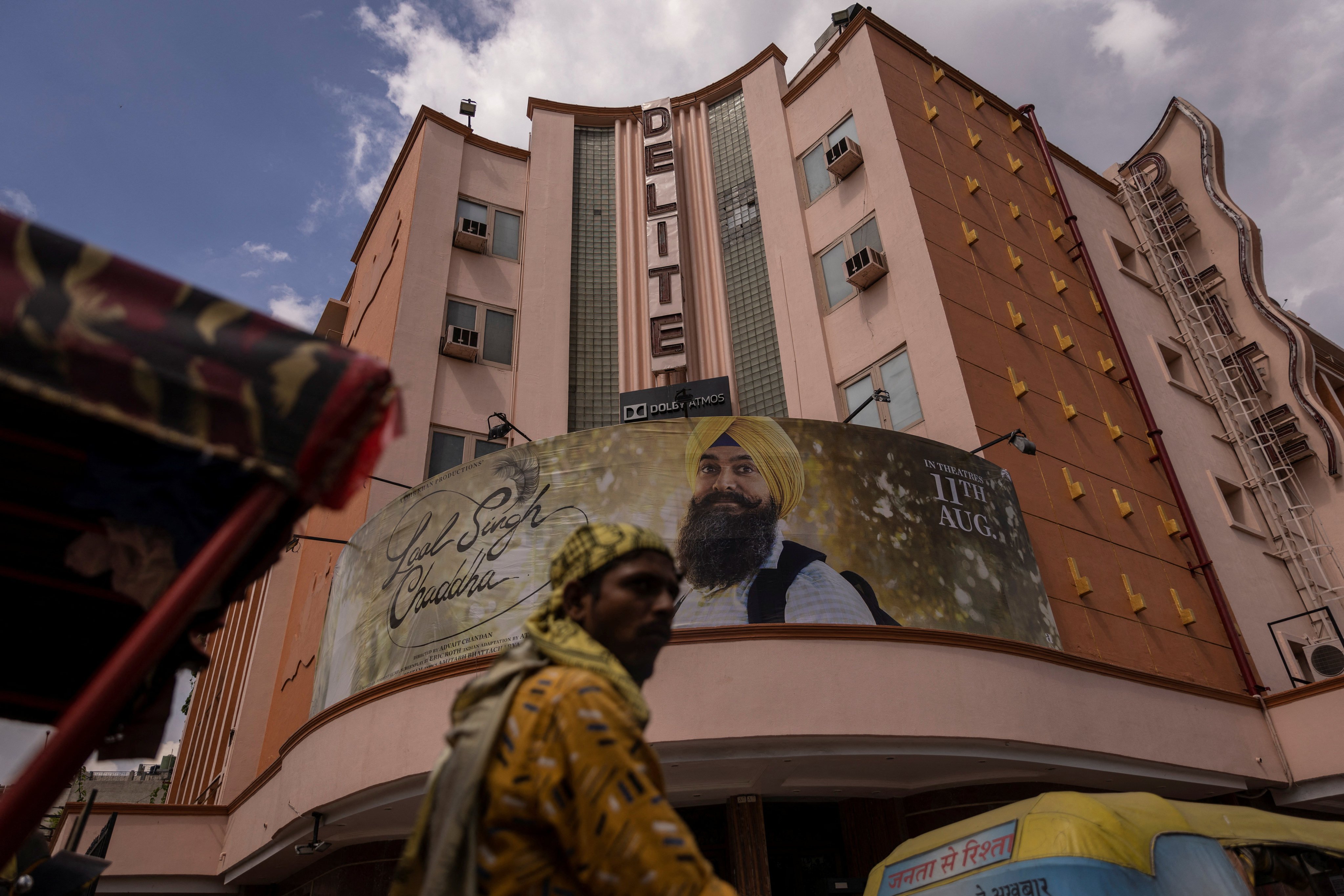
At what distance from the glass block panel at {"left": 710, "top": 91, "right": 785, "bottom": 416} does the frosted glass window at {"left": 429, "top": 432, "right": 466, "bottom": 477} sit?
5774mm

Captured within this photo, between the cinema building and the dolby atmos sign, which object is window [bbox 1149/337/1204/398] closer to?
the cinema building

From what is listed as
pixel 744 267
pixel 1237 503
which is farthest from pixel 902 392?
pixel 1237 503

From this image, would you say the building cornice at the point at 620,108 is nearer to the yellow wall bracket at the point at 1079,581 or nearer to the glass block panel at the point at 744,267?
the glass block panel at the point at 744,267

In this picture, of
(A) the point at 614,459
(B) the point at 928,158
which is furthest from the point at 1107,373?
(A) the point at 614,459

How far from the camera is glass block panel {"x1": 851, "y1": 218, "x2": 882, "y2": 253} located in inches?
680

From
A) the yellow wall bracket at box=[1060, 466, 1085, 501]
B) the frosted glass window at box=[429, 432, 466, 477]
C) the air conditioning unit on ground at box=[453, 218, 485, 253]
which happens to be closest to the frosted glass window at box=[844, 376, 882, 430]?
the yellow wall bracket at box=[1060, 466, 1085, 501]

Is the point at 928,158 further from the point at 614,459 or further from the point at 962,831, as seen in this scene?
the point at 962,831

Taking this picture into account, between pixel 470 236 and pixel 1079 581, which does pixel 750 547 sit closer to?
pixel 1079 581

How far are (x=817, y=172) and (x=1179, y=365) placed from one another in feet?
35.0

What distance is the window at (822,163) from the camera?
18797 mm

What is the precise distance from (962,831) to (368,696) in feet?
24.4

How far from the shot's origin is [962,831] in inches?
287

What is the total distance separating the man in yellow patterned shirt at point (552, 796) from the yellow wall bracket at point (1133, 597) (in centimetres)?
1428

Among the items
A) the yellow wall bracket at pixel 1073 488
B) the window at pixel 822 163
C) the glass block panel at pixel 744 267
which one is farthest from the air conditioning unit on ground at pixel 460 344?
the yellow wall bracket at pixel 1073 488
